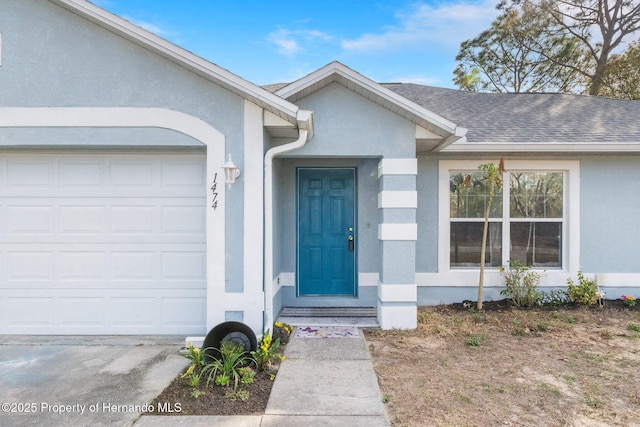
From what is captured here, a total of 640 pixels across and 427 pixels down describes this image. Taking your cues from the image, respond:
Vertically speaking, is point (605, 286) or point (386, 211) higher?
point (386, 211)

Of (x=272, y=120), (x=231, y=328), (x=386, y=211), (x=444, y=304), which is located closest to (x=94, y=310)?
(x=231, y=328)

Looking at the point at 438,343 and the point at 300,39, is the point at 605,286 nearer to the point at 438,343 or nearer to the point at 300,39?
the point at 438,343

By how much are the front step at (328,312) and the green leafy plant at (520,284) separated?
239cm

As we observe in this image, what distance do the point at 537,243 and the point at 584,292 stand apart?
105cm

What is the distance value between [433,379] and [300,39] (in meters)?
12.6

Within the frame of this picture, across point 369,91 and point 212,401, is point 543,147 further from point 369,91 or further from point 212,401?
point 212,401

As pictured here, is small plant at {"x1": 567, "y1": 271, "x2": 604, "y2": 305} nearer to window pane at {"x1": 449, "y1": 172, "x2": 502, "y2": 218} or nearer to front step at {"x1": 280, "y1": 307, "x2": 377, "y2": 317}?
window pane at {"x1": 449, "y1": 172, "x2": 502, "y2": 218}

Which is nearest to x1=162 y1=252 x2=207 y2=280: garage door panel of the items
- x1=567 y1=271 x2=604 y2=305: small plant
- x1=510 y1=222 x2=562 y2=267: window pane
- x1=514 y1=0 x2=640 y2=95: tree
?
x1=510 y1=222 x2=562 y2=267: window pane

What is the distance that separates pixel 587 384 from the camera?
373cm

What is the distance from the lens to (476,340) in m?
4.88

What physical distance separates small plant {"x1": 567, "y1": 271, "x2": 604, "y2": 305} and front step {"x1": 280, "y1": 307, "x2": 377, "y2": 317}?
3429 millimetres

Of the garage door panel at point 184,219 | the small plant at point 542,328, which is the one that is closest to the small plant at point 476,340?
the small plant at point 542,328

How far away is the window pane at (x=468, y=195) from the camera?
662 cm

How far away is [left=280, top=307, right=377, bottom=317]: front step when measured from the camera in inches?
233
